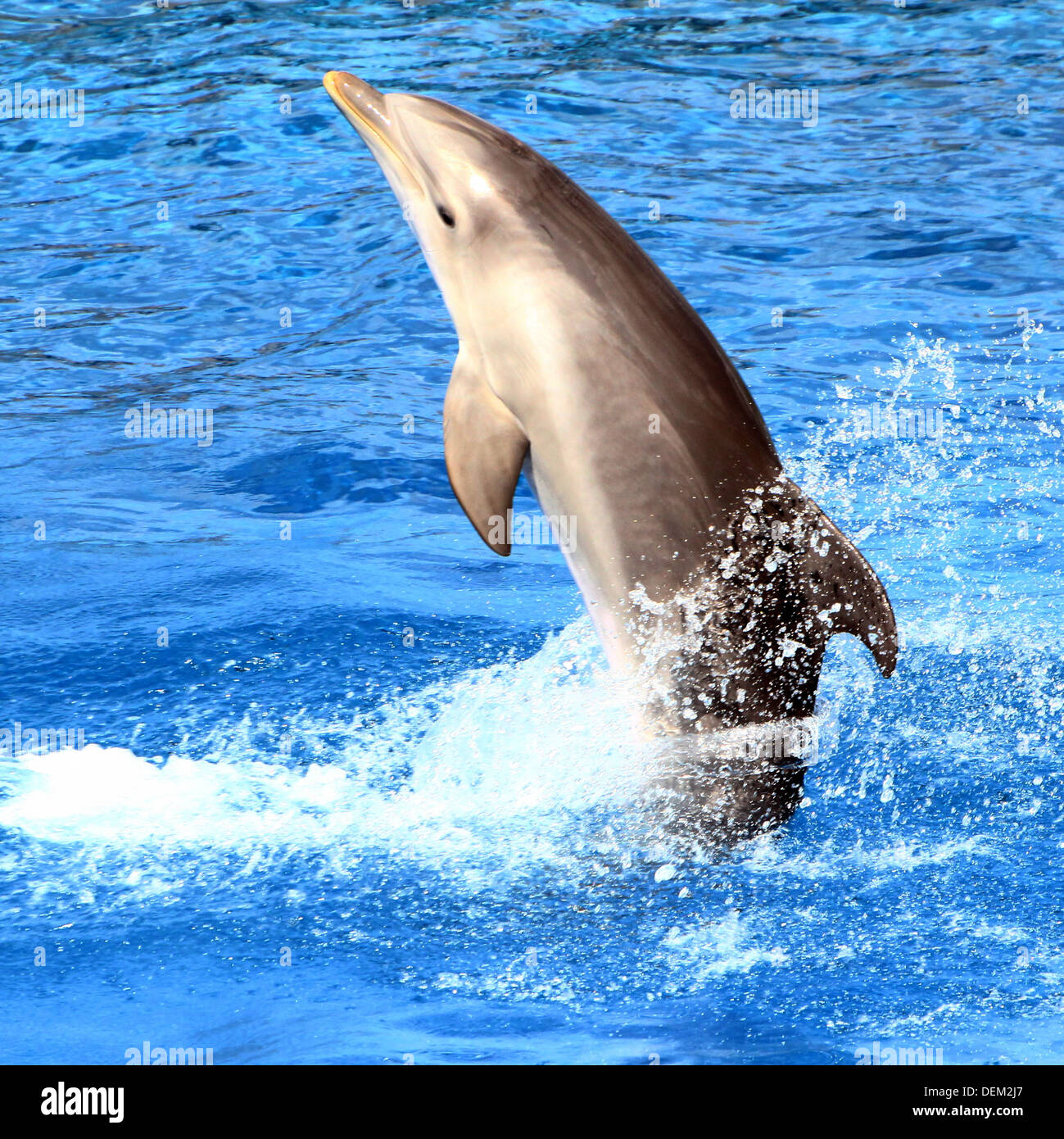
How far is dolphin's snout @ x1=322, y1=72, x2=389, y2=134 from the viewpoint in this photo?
5055mm

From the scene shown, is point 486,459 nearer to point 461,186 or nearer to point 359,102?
point 461,186

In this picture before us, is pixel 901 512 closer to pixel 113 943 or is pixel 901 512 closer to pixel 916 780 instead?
pixel 916 780

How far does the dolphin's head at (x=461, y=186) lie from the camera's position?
471 centimetres

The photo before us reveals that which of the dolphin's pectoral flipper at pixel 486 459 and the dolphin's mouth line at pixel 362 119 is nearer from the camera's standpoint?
the dolphin's pectoral flipper at pixel 486 459

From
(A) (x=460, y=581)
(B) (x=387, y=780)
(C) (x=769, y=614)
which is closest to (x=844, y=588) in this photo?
(C) (x=769, y=614)

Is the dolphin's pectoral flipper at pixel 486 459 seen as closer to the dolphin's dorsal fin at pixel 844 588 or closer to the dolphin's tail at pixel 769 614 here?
the dolphin's tail at pixel 769 614

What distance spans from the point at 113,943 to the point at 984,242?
9262 mm

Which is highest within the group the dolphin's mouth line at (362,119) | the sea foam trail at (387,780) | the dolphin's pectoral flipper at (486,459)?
the dolphin's mouth line at (362,119)

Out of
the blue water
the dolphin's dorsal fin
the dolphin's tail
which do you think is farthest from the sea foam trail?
the dolphin's dorsal fin

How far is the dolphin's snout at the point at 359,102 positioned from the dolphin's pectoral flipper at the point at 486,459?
1.08 metres

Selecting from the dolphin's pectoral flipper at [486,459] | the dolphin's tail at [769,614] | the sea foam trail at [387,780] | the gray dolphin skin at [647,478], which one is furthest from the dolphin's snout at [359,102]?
the sea foam trail at [387,780]

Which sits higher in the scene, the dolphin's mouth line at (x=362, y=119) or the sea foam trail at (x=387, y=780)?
the dolphin's mouth line at (x=362, y=119)

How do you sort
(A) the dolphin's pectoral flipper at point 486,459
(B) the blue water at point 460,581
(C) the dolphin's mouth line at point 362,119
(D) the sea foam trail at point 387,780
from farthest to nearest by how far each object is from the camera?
(C) the dolphin's mouth line at point 362,119 → (D) the sea foam trail at point 387,780 → (A) the dolphin's pectoral flipper at point 486,459 → (B) the blue water at point 460,581

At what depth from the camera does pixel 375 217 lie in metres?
12.3
